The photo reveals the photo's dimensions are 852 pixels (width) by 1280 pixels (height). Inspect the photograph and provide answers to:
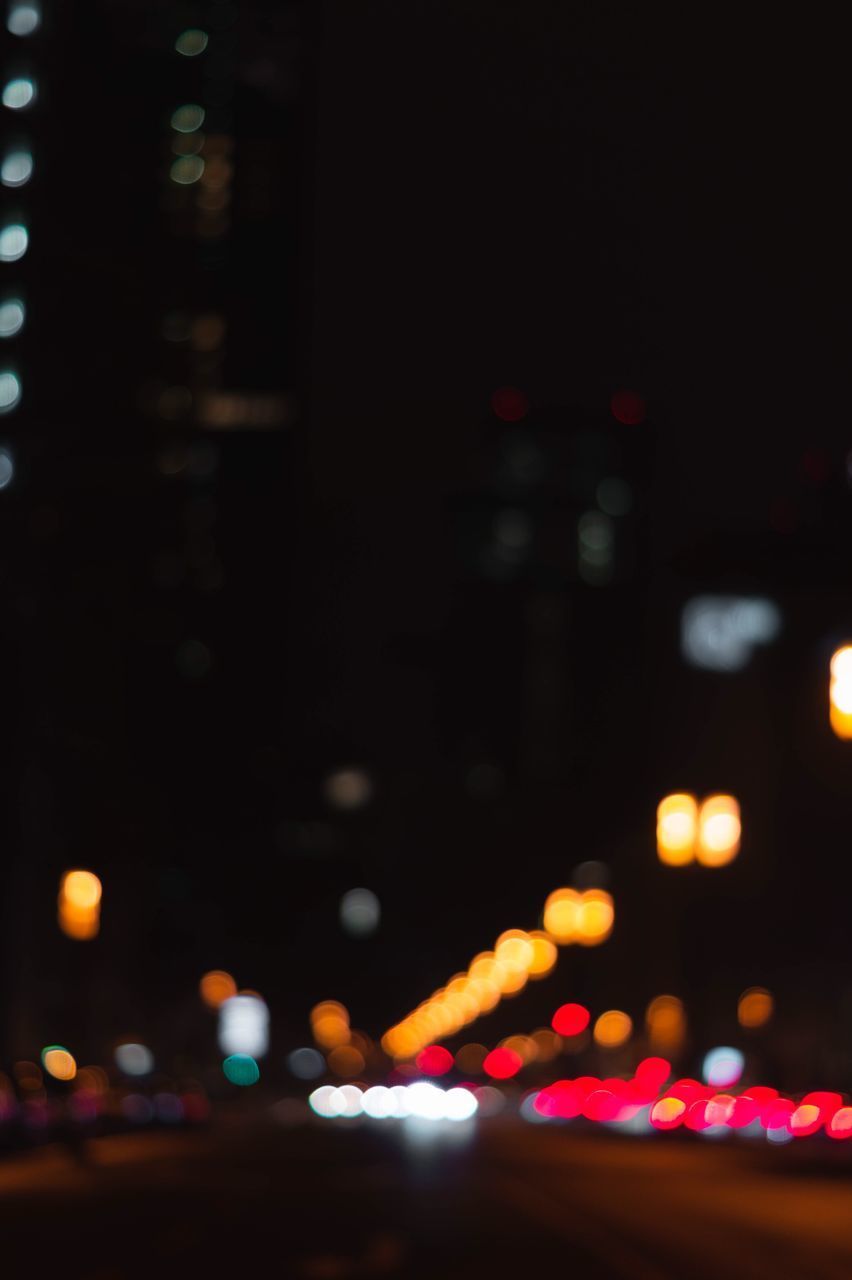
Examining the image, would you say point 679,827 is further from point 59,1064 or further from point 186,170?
point 186,170

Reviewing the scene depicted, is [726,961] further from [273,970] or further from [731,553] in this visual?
[273,970]

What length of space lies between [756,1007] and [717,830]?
4526 cm

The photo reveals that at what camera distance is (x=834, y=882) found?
108 meters

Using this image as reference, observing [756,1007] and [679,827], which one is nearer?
[679,827]

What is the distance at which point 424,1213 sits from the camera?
27.0 meters

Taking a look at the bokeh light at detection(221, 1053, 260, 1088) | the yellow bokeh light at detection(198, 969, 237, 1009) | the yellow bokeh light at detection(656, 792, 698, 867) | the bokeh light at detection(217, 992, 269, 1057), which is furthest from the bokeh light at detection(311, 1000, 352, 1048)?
the yellow bokeh light at detection(656, 792, 698, 867)

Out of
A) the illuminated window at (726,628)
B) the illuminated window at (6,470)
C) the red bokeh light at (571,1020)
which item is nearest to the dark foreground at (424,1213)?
the red bokeh light at (571,1020)

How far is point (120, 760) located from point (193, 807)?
30336 mm

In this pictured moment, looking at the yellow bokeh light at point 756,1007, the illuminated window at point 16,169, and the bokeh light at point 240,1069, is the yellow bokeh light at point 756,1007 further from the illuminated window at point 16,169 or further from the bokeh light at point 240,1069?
the illuminated window at point 16,169

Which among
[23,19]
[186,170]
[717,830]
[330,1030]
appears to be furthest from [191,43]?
[717,830]

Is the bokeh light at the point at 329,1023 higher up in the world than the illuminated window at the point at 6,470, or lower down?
lower down

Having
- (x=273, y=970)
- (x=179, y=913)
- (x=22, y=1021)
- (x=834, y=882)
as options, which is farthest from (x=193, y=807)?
(x=22, y=1021)

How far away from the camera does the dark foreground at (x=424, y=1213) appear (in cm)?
1928

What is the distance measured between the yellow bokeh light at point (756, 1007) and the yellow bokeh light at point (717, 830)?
43.0 metres
